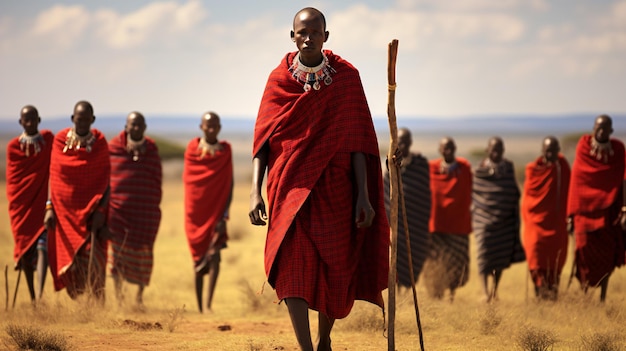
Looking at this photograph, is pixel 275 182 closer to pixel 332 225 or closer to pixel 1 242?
pixel 332 225

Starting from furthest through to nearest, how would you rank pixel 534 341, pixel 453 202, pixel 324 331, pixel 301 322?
pixel 453 202, pixel 534 341, pixel 324 331, pixel 301 322

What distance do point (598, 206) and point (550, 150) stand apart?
3.39 ft

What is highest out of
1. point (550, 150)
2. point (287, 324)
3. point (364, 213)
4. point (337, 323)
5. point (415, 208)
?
Answer: point (550, 150)

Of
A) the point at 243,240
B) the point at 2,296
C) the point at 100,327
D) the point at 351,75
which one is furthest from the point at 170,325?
the point at 243,240

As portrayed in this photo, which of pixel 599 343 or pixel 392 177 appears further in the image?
pixel 599 343

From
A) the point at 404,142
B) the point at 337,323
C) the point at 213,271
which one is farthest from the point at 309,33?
the point at 213,271

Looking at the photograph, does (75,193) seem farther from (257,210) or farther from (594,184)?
(594,184)

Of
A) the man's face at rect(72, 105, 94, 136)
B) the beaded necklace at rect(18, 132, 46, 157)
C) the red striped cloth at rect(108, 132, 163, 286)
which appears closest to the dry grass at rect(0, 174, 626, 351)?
the red striped cloth at rect(108, 132, 163, 286)

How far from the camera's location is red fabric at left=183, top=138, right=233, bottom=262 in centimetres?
1252

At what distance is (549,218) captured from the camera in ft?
43.5

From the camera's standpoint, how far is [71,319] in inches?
394

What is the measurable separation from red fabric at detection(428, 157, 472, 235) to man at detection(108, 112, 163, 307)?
388 centimetres

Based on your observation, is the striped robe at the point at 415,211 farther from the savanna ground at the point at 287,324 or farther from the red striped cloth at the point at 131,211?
the red striped cloth at the point at 131,211

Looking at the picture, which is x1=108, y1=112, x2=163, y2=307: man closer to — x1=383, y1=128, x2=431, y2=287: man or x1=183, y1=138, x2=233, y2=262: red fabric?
x1=183, y1=138, x2=233, y2=262: red fabric
